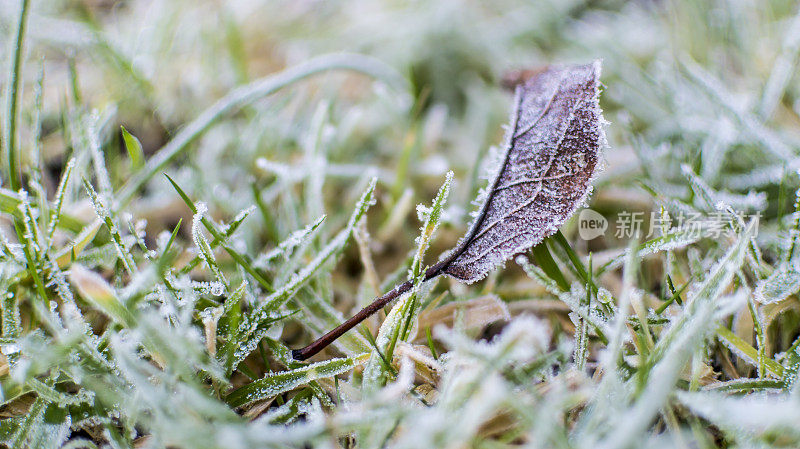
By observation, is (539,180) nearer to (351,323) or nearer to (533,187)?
(533,187)

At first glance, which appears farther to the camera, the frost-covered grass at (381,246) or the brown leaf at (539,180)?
the brown leaf at (539,180)

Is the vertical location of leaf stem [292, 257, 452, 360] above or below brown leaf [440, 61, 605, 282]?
below

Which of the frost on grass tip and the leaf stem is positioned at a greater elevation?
the frost on grass tip

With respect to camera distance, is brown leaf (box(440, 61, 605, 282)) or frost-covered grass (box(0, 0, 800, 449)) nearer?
frost-covered grass (box(0, 0, 800, 449))

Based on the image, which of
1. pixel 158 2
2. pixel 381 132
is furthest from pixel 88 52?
pixel 381 132

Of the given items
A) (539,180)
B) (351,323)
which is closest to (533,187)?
(539,180)
